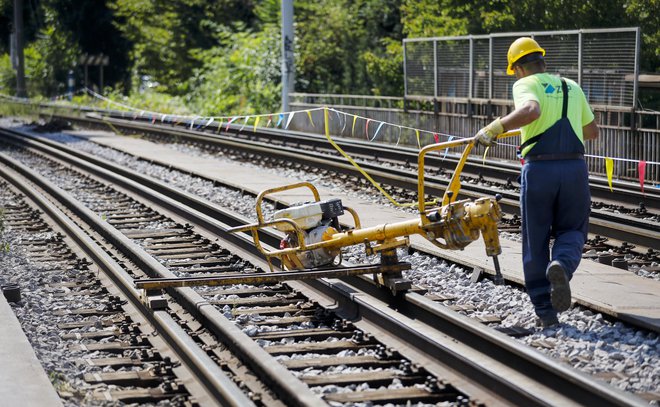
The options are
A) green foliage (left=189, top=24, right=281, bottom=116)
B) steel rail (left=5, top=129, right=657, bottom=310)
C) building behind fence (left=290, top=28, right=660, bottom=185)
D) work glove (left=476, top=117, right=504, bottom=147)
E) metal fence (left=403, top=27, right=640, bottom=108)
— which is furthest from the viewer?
green foliage (left=189, top=24, right=281, bottom=116)

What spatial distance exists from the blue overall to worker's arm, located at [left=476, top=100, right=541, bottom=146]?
0.79ft

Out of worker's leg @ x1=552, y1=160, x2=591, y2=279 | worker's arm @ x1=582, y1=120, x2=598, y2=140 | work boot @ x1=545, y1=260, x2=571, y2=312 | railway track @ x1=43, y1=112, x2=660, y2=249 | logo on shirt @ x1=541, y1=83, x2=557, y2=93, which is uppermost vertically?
logo on shirt @ x1=541, y1=83, x2=557, y2=93

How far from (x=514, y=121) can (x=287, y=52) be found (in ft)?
78.8

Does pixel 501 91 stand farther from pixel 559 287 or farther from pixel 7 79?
pixel 7 79

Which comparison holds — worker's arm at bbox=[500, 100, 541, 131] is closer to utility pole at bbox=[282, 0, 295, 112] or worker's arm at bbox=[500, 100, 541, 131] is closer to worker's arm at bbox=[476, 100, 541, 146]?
worker's arm at bbox=[476, 100, 541, 146]

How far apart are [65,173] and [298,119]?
11154 mm

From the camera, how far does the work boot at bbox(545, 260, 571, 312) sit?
6.89m

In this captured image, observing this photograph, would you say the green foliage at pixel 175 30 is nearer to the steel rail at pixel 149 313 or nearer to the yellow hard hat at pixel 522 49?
the steel rail at pixel 149 313

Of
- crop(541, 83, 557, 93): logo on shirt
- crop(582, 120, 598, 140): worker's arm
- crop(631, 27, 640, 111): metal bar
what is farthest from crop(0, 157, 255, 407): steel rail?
crop(631, 27, 640, 111): metal bar

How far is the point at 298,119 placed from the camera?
30.2m

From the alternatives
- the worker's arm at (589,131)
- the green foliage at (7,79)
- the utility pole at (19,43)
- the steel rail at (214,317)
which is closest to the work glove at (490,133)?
the worker's arm at (589,131)

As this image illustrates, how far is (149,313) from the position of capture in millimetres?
7961

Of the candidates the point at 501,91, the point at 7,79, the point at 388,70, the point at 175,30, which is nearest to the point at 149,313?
the point at 501,91

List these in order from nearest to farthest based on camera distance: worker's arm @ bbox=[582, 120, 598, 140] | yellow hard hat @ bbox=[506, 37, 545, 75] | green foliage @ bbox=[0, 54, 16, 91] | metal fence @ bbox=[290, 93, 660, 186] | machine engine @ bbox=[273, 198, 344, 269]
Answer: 1. yellow hard hat @ bbox=[506, 37, 545, 75]
2. worker's arm @ bbox=[582, 120, 598, 140]
3. machine engine @ bbox=[273, 198, 344, 269]
4. metal fence @ bbox=[290, 93, 660, 186]
5. green foliage @ bbox=[0, 54, 16, 91]
